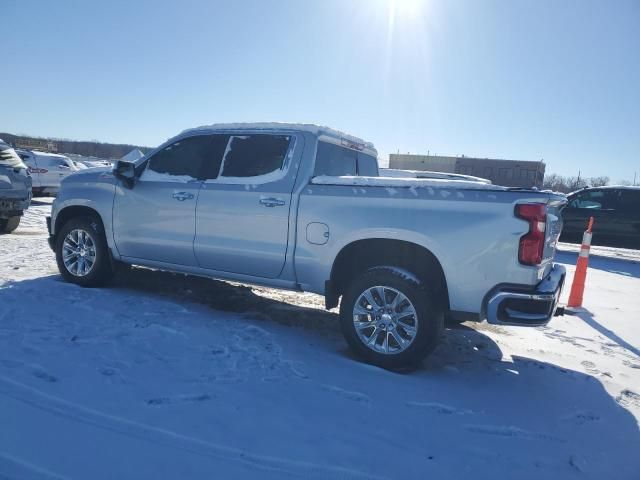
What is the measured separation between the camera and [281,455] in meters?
2.34

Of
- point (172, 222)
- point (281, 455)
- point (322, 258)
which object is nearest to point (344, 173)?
→ point (322, 258)

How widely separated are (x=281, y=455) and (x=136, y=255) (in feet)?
11.1

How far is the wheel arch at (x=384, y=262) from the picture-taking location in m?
3.64

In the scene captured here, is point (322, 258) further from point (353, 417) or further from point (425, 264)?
point (353, 417)

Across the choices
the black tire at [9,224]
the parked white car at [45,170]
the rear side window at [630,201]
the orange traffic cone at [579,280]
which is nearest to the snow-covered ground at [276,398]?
the orange traffic cone at [579,280]

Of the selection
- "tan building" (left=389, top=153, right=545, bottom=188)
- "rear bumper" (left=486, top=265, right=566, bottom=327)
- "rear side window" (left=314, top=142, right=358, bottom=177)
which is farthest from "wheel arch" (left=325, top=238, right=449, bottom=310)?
"tan building" (left=389, top=153, right=545, bottom=188)

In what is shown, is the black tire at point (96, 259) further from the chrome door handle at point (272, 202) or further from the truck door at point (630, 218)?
the truck door at point (630, 218)

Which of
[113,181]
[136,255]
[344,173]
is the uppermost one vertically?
[344,173]

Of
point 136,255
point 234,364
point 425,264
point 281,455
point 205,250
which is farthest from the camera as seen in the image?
point 136,255

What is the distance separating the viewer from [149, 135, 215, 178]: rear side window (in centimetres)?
476

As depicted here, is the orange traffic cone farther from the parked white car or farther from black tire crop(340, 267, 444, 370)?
the parked white car

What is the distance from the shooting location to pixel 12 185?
7934 millimetres

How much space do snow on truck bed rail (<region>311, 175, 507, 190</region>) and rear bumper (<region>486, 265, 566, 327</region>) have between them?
773mm

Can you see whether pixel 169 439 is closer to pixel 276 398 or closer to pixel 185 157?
pixel 276 398
